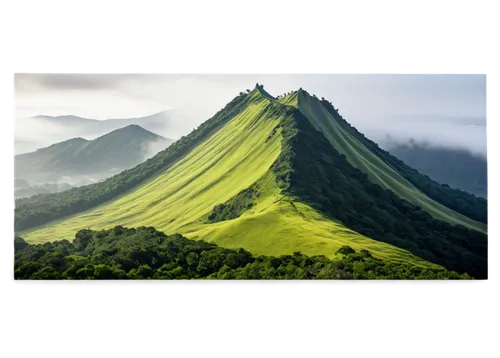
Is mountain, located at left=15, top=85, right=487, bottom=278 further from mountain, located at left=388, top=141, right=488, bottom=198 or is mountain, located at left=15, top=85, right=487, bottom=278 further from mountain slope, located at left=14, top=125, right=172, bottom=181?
mountain slope, located at left=14, top=125, right=172, bottom=181

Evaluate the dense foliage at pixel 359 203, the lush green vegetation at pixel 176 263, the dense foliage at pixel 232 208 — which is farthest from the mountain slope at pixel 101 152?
the dense foliage at pixel 359 203

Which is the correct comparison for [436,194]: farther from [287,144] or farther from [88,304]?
[88,304]

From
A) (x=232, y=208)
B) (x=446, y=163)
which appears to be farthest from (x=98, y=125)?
(x=446, y=163)

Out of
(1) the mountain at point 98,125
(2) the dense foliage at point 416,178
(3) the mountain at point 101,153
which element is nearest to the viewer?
(1) the mountain at point 98,125

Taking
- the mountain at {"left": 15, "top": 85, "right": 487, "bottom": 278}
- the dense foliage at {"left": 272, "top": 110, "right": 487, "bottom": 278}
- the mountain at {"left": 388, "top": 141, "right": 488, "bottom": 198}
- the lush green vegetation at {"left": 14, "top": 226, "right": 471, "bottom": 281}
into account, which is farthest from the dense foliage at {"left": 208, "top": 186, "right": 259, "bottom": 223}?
the mountain at {"left": 388, "top": 141, "right": 488, "bottom": 198}

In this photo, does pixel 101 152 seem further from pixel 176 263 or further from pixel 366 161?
pixel 366 161

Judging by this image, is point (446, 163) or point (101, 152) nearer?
point (446, 163)

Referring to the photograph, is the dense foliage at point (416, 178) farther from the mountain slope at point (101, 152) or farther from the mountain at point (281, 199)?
the mountain slope at point (101, 152)
